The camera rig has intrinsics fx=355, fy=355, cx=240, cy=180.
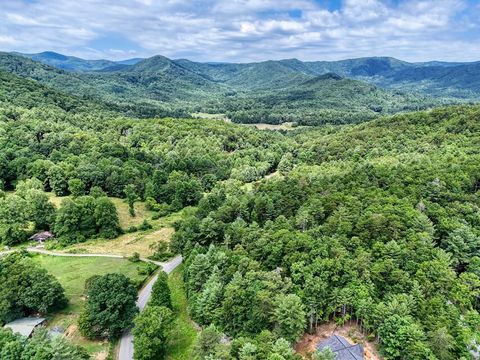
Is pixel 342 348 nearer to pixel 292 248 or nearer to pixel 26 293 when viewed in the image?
pixel 292 248

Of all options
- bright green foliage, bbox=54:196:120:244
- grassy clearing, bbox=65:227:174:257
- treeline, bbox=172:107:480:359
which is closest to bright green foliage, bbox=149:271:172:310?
treeline, bbox=172:107:480:359

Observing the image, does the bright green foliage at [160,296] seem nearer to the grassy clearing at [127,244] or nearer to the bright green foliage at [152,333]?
the bright green foliage at [152,333]

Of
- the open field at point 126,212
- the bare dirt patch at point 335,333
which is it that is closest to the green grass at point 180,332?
the bare dirt patch at point 335,333

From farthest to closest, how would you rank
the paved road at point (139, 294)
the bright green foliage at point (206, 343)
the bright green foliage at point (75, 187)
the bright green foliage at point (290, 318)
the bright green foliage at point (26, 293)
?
the bright green foliage at point (75, 187)
the bright green foliage at point (26, 293)
the paved road at point (139, 294)
the bright green foliage at point (290, 318)
the bright green foliage at point (206, 343)

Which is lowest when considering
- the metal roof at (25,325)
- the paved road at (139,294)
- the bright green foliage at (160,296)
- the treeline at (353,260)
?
the paved road at (139,294)

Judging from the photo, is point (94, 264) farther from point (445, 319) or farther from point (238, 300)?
point (445, 319)

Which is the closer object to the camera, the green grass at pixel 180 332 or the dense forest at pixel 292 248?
the dense forest at pixel 292 248

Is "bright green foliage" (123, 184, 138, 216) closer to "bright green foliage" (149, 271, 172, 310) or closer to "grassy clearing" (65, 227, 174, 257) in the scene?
"grassy clearing" (65, 227, 174, 257)
